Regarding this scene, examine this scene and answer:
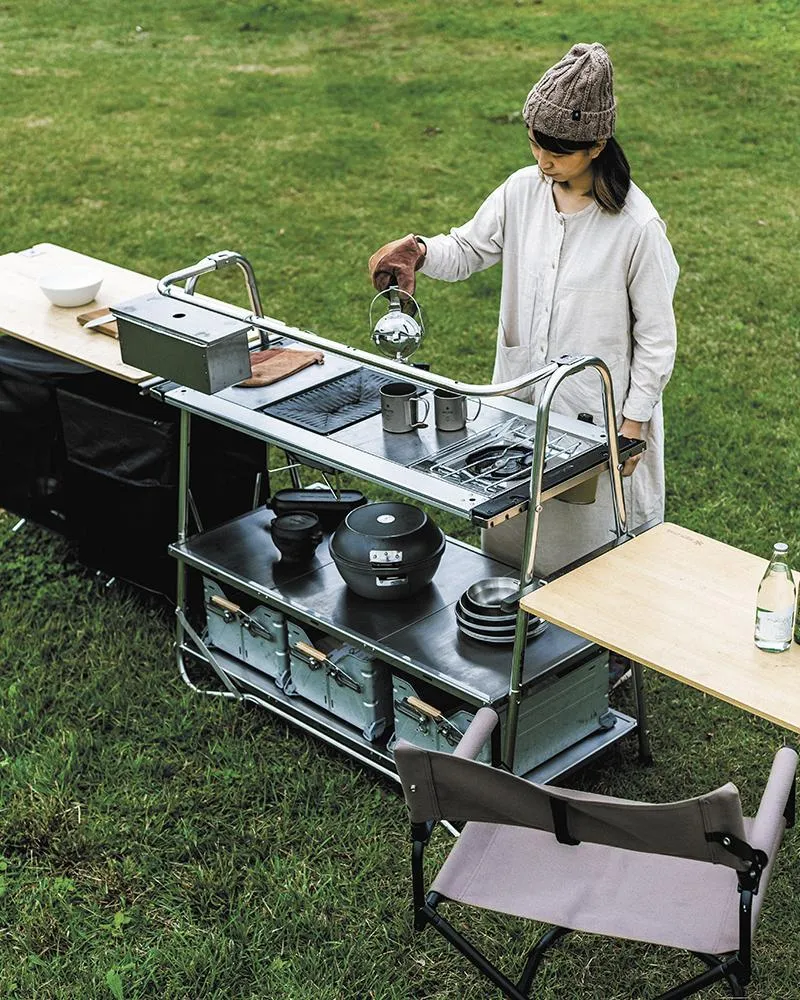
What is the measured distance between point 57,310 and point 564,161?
7.21 feet

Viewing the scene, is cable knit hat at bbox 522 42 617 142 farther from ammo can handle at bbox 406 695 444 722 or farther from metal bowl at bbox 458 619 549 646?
ammo can handle at bbox 406 695 444 722

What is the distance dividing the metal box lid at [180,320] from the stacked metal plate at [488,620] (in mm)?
1036

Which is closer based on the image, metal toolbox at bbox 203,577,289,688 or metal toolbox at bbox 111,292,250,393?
metal toolbox at bbox 111,292,250,393

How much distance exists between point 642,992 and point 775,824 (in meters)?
0.85

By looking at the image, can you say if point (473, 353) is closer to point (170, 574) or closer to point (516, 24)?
point (170, 574)

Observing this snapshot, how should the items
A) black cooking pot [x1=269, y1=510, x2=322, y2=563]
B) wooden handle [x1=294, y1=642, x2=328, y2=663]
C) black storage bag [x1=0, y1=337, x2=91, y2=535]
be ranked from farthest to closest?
black storage bag [x1=0, y1=337, x2=91, y2=535]
black cooking pot [x1=269, y1=510, x2=322, y2=563]
wooden handle [x1=294, y1=642, x2=328, y2=663]

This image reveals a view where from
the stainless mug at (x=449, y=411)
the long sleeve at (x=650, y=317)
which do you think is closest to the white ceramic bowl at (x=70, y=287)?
the stainless mug at (x=449, y=411)

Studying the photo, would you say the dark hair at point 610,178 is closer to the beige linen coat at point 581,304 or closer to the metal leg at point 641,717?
the beige linen coat at point 581,304

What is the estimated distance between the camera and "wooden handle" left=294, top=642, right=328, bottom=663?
407 centimetres

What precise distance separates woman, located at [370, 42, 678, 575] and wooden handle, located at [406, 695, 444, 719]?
68 cm

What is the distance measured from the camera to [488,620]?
378cm

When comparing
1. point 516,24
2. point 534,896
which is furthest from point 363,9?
point 534,896

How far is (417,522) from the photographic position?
399 cm

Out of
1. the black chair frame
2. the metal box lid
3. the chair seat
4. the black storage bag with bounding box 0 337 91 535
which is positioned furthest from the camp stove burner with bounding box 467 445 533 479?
the black storage bag with bounding box 0 337 91 535
